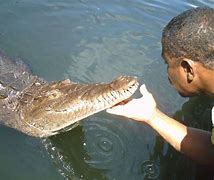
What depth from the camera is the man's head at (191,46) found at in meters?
3.87

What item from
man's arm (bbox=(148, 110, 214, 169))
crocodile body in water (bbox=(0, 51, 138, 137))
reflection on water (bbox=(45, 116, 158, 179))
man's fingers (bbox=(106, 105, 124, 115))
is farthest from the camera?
reflection on water (bbox=(45, 116, 158, 179))

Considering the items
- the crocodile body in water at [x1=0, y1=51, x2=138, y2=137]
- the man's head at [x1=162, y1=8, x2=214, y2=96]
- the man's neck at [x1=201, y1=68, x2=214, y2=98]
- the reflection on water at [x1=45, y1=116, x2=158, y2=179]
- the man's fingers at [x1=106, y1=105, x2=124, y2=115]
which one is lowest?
the reflection on water at [x1=45, y1=116, x2=158, y2=179]

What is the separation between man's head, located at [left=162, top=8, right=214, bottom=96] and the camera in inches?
152

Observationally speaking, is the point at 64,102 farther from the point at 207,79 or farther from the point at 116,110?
the point at 207,79

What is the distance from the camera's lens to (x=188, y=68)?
398 centimetres

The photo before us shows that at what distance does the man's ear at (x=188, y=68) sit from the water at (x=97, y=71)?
1.13 meters

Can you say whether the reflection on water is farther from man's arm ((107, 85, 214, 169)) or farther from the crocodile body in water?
man's arm ((107, 85, 214, 169))

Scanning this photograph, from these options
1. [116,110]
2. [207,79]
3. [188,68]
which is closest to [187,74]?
[188,68]

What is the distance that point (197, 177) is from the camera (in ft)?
14.9

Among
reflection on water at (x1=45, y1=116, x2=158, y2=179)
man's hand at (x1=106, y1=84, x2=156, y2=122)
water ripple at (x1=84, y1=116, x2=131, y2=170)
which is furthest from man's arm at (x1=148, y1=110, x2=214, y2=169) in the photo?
water ripple at (x1=84, y1=116, x2=131, y2=170)

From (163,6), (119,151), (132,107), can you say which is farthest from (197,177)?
(163,6)

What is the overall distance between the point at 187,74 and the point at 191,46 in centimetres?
28

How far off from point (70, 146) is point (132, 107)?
1.15 metres

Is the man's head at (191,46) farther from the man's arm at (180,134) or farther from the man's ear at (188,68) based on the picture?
the man's arm at (180,134)
